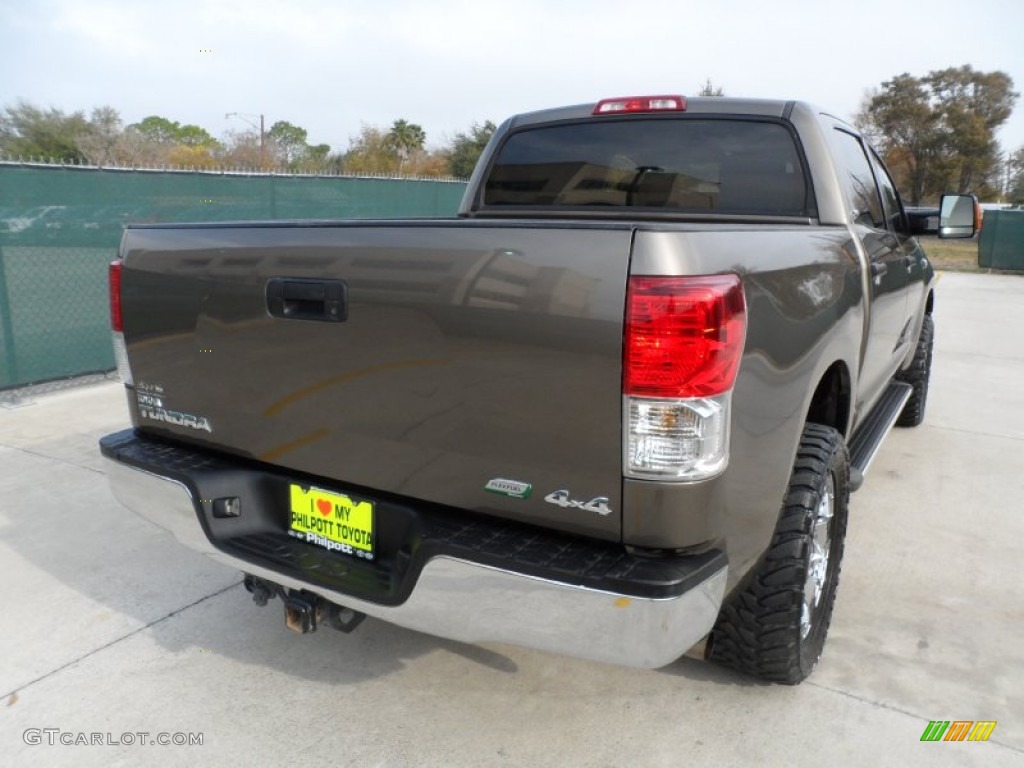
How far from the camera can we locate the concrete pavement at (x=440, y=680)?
2508mm

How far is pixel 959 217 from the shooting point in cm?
457

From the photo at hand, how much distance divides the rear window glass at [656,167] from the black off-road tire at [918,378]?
2.74 meters

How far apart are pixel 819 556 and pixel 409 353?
65.0 inches

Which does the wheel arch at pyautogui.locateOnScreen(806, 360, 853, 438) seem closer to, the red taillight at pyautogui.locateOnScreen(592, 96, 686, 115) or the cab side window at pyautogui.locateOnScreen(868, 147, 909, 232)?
the red taillight at pyautogui.locateOnScreen(592, 96, 686, 115)

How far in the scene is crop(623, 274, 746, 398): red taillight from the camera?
1.86 meters

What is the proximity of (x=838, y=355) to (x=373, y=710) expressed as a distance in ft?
6.35

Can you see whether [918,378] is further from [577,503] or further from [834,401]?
[577,503]

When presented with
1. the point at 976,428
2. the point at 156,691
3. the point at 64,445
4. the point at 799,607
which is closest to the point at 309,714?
the point at 156,691

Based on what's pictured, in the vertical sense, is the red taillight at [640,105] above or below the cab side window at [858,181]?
above

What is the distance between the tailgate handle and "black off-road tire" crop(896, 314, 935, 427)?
4.56m

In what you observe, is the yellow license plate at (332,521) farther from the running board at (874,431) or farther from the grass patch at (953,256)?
the grass patch at (953,256)

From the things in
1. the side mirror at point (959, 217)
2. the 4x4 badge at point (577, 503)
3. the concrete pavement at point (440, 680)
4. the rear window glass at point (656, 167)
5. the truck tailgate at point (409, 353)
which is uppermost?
the rear window glass at point (656, 167)

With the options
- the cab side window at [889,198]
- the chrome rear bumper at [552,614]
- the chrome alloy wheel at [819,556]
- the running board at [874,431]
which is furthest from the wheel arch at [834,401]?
the cab side window at [889,198]

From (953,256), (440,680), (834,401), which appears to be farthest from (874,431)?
(953,256)
